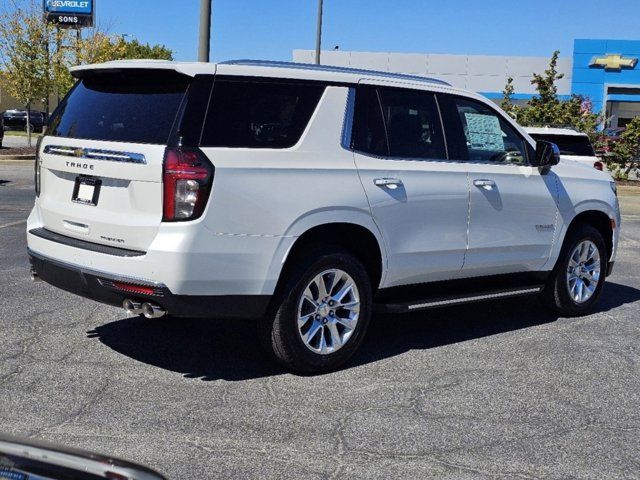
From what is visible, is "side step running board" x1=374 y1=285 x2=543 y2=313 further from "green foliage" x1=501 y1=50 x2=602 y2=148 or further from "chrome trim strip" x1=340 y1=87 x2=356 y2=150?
"green foliage" x1=501 y1=50 x2=602 y2=148

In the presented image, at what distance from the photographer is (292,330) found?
5.16 m

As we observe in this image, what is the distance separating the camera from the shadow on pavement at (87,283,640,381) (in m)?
5.52

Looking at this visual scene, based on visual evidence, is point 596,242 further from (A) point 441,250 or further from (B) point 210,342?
(B) point 210,342

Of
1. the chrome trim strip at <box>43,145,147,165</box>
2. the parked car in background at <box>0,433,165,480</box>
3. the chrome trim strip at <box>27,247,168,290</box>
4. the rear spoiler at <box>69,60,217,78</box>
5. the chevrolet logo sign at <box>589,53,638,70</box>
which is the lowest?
the chrome trim strip at <box>27,247,168,290</box>

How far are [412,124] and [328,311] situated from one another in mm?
1568

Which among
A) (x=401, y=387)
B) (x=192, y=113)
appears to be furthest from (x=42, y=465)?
(x=401, y=387)

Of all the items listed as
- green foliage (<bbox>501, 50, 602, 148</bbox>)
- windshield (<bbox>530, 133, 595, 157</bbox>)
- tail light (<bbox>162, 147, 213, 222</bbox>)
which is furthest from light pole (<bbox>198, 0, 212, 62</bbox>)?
green foliage (<bbox>501, 50, 602, 148</bbox>)

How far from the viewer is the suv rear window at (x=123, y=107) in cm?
491

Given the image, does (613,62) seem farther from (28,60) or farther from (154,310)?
(154,310)

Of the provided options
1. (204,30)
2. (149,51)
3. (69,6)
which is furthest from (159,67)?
(149,51)

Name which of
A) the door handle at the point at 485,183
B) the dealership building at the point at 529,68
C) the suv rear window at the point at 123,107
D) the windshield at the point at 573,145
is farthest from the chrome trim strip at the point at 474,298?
the dealership building at the point at 529,68

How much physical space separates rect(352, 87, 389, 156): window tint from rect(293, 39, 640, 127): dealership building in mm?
48555

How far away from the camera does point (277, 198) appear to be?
5.00 metres

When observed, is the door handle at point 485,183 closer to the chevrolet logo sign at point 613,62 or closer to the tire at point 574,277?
the tire at point 574,277
